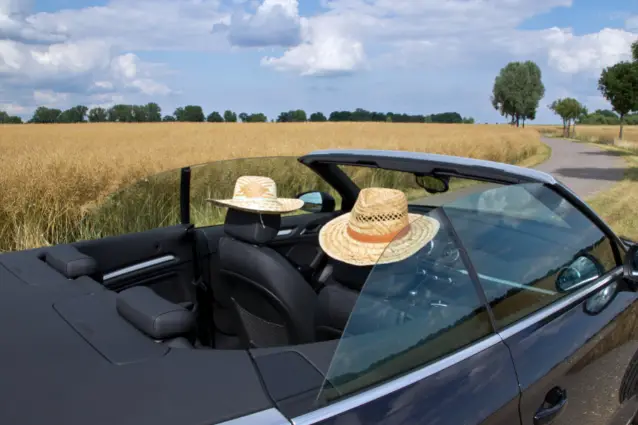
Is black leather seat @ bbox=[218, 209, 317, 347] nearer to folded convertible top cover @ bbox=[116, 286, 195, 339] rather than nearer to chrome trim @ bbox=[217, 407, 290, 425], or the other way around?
folded convertible top cover @ bbox=[116, 286, 195, 339]

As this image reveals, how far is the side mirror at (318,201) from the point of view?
3955mm

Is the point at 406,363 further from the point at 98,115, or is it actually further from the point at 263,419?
the point at 98,115

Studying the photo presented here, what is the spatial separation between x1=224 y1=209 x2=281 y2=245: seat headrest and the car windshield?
0.84 metres

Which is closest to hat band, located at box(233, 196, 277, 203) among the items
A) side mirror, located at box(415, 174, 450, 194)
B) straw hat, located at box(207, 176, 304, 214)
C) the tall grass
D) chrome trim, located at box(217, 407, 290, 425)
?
straw hat, located at box(207, 176, 304, 214)

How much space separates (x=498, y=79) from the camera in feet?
308

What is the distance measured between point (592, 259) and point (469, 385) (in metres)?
1.22

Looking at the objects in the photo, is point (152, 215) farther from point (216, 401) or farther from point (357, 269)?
point (216, 401)

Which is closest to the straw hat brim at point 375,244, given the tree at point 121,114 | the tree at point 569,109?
the tree at point 121,114

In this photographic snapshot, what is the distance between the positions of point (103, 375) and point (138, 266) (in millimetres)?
1578

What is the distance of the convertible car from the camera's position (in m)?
1.30

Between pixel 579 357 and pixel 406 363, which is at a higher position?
pixel 406 363

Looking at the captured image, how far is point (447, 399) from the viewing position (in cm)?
143

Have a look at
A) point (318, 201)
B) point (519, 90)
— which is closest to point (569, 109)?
point (519, 90)

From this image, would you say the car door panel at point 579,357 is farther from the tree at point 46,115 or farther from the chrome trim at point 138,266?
the tree at point 46,115
